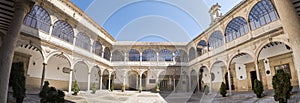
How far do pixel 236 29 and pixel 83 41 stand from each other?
1519 centimetres

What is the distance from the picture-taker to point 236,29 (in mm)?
14078

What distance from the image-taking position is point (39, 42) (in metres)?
11.5

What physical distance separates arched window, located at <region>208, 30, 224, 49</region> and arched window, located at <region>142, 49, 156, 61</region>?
364 inches

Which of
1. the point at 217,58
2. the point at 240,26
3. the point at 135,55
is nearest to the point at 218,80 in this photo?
the point at 217,58

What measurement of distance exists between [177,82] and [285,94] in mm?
17342

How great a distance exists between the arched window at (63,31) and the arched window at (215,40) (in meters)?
14.1

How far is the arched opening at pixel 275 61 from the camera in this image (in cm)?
1167

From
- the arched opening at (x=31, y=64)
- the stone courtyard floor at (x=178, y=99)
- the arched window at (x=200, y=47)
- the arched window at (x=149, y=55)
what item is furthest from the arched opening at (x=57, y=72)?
the arched window at (x=200, y=47)

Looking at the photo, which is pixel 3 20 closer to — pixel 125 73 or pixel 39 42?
pixel 39 42

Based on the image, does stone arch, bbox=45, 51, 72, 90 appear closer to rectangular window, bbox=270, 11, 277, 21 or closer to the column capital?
the column capital

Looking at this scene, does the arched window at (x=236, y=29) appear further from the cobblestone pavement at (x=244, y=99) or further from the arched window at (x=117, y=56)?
the arched window at (x=117, y=56)

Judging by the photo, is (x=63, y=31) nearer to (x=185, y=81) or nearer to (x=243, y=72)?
(x=185, y=81)

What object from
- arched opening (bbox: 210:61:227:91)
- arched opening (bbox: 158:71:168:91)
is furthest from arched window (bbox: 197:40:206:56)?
arched opening (bbox: 158:71:168:91)

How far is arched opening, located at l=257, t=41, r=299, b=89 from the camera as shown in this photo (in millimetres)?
11668
